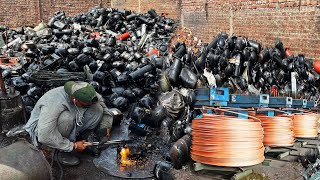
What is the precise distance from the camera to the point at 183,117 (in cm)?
462

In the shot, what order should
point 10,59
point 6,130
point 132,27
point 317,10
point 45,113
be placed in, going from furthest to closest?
1. point 132,27
2. point 10,59
3. point 317,10
4. point 6,130
5. point 45,113

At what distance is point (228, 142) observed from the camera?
325 centimetres

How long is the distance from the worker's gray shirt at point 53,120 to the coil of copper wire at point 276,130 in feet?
7.57

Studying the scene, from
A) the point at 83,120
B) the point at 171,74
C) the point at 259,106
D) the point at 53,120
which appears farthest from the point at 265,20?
the point at 53,120

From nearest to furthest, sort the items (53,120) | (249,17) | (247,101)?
(53,120) → (247,101) → (249,17)

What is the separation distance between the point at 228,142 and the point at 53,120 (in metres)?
1.94

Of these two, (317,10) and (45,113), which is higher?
(317,10)

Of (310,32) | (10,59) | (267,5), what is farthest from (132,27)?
(310,32)

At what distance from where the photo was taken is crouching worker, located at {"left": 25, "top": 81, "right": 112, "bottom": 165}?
3549 mm

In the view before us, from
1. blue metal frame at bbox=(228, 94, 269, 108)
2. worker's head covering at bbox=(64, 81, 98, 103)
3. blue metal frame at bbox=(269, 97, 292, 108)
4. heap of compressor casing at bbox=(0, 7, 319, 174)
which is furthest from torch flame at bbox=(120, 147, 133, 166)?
blue metal frame at bbox=(269, 97, 292, 108)

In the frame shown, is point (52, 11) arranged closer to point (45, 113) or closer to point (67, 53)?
point (67, 53)

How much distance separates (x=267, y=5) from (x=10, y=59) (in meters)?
7.18

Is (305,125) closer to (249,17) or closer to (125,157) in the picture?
(125,157)

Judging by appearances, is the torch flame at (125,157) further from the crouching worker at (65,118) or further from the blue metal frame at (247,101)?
the blue metal frame at (247,101)
